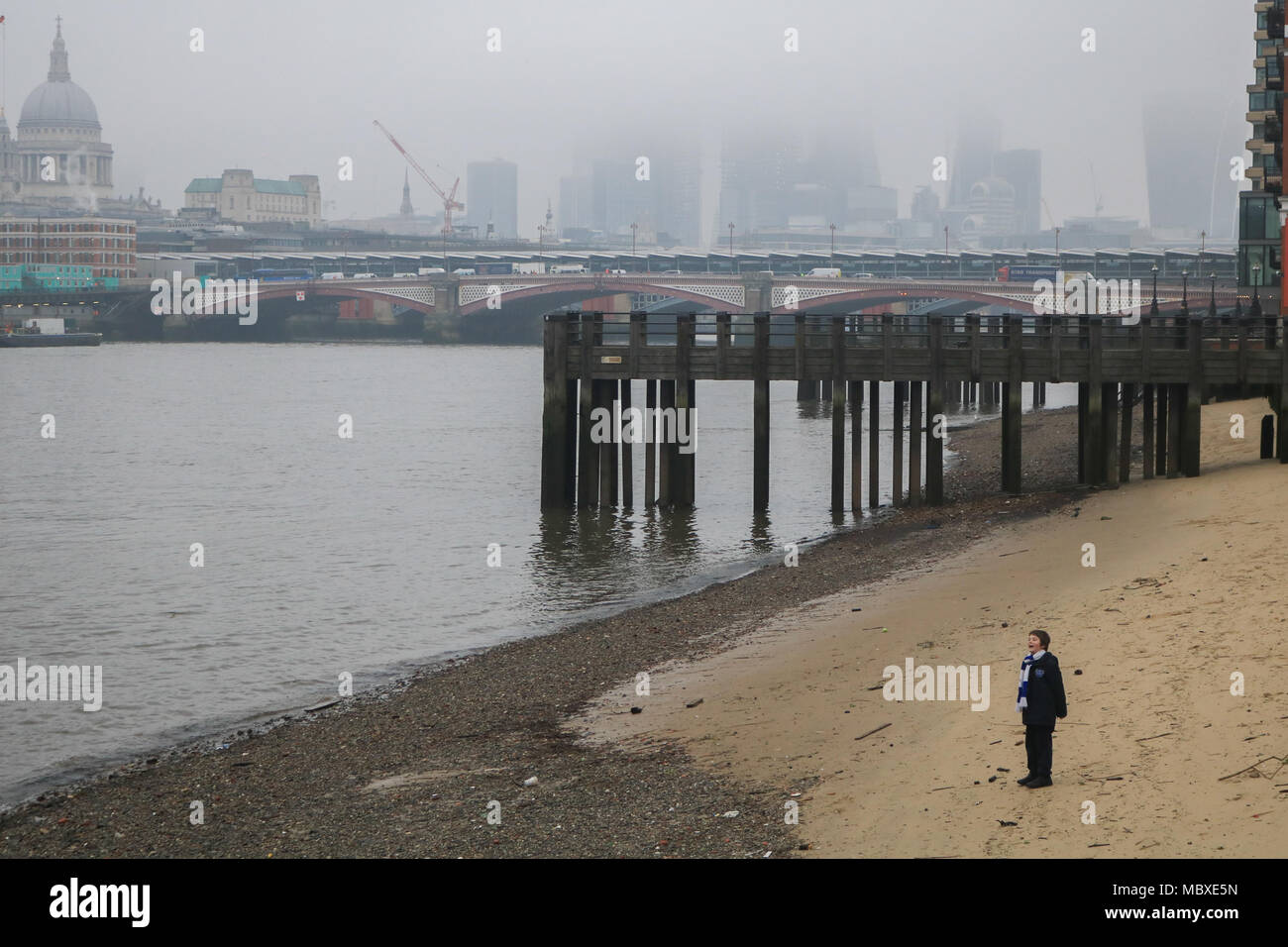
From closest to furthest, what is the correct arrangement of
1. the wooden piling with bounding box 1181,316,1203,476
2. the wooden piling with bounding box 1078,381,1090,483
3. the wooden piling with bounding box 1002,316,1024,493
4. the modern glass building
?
the wooden piling with bounding box 1181,316,1203,476
the wooden piling with bounding box 1002,316,1024,493
the wooden piling with bounding box 1078,381,1090,483
the modern glass building

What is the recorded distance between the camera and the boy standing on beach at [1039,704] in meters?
11.4

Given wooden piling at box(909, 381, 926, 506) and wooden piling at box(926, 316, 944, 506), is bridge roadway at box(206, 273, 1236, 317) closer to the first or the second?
wooden piling at box(909, 381, 926, 506)

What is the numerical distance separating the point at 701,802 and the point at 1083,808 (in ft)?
10.1

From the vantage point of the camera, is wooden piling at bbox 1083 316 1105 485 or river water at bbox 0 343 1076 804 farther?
wooden piling at bbox 1083 316 1105 485

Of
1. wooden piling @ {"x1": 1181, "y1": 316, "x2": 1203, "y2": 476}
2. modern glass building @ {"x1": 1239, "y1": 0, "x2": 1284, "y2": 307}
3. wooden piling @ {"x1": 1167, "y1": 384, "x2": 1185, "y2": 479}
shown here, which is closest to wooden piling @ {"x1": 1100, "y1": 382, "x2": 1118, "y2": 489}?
wooden piling @ {"x1": 1167, "y1": 384, "x2": 1185, "y2": 479}

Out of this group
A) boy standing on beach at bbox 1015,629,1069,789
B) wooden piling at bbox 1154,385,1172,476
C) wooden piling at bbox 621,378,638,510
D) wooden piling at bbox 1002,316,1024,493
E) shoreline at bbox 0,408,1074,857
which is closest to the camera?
boy standing on beach at bbox 1015,629,1069,789

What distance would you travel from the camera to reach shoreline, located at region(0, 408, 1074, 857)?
42.8 feet

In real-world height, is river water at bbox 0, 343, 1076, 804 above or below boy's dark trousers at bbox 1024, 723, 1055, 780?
below

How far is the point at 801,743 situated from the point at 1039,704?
3027 millimetres

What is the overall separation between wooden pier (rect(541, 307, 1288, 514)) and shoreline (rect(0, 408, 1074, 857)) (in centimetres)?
527

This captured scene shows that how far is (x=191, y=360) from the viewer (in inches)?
5128

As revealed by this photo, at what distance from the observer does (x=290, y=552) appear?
32562 mm

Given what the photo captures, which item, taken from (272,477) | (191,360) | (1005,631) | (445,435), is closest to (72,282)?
(191,360)
